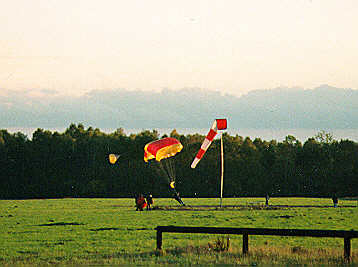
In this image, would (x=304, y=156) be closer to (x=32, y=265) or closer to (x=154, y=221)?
(x=154, y=221)

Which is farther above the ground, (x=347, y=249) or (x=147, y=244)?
(x=347, y=249)

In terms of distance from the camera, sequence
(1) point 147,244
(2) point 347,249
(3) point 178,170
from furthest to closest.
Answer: (3) point 178,170, (1) point 147,244, (2) point 347,249

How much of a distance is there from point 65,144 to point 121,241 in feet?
307

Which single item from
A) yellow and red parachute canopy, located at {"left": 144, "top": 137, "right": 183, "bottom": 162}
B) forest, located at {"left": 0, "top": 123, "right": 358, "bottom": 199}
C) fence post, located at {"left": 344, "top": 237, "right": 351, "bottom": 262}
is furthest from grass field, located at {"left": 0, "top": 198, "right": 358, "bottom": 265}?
forest, located at {"left": 0, "top": 123, "right": 358, "bottom": 199}

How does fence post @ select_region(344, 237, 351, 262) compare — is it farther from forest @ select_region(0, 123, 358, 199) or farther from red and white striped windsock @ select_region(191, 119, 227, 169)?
forest @ select_region(0, 123, 358, 199)

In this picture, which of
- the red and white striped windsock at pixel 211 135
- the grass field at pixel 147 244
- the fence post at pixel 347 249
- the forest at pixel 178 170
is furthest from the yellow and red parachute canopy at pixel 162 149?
the forest at pixel 178 170

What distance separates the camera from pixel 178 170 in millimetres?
106312

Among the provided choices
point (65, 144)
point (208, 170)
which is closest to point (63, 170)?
point (65, 144)

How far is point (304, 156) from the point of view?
110062 millimetres

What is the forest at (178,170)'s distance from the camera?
10201 centimetres

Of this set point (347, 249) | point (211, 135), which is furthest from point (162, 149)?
point (347, 249)

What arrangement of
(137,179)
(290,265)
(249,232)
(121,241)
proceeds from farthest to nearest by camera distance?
(137,179), (121,241), (249,232), (290,265)

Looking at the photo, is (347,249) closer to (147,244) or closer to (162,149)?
(147,244)

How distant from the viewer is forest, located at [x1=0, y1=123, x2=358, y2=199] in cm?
10201
